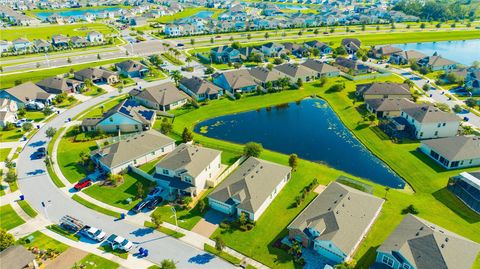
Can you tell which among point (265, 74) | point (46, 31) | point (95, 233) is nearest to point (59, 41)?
point (46, 31)

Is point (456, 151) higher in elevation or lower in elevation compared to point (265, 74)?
lower

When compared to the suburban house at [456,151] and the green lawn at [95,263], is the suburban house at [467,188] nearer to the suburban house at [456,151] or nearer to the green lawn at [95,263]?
the suburban house at [456,151]

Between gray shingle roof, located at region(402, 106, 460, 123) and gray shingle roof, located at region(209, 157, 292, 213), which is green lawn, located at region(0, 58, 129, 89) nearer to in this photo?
gray shingle roof, located at region(209, 157, 292, 213)

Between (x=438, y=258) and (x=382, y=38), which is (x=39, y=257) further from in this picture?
(x=382, y=38)

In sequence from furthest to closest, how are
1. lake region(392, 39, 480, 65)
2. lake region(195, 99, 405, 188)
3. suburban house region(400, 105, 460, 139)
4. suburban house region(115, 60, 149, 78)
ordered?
lake region(392, 39, 480, 65) → suburban house region(115, 60, 149, 78) → suburban house region(400, 105, 460, 139) → lake region(195, 99, 405, 188)

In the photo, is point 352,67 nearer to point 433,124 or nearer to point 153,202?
point 433,124

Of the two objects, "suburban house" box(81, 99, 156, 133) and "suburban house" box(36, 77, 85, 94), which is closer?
"suburban house" box(81, 99, 156, 133)

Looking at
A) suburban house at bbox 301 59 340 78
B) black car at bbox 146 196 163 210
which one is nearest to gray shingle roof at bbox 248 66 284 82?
suburban house at bbox 301 59 340 78
